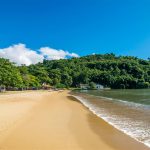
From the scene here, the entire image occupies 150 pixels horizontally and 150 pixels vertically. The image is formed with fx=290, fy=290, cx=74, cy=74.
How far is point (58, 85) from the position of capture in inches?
6058

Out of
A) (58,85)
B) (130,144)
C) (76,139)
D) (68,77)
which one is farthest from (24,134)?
(68,77)

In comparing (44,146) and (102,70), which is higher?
(102,70)

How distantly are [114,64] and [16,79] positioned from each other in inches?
4766

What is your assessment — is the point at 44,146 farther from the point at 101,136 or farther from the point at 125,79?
the point at 125,79

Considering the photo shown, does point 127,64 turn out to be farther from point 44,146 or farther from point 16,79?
point 44,146

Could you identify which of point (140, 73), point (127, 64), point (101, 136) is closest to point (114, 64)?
point (127, 64)

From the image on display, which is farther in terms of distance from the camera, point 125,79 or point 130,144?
point 125,79

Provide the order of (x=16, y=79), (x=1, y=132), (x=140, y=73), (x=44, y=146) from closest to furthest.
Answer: (x=44, y=146), (x=1, y=132), (x=16, y=79), (x=140, y=73)

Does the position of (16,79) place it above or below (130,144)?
above

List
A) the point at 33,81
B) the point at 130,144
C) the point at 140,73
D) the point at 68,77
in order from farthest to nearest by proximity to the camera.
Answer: the point at 140,73, the point at 68,77, the point at 33,81, the point at 130,144

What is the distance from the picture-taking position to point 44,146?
10.0m

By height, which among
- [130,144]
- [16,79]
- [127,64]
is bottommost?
[130,144]

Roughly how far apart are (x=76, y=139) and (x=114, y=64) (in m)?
187

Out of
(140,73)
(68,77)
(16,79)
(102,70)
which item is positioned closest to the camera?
(16,79)
